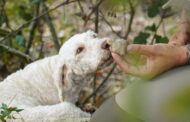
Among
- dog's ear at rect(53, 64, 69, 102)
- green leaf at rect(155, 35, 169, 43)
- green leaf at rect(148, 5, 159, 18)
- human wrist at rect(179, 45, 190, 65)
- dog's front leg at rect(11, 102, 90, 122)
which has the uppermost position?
human wrist at rect(179, 45, 190, 65)

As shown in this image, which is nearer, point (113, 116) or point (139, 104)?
point (139, 104)

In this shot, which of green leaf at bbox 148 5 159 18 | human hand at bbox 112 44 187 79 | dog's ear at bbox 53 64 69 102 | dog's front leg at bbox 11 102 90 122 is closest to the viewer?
human hand at bbox 112 44 187 79

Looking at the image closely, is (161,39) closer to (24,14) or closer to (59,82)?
(59,82)

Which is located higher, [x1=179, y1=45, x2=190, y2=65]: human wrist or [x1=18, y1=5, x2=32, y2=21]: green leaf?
[x1=179, y1=45, x2=190, y2=65]: human wrist

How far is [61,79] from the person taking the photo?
291cm

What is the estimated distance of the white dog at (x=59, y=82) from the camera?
9.08 feet

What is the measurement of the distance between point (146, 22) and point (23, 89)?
3.24m

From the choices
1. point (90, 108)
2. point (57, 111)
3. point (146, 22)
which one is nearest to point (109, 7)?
point (57, 111)

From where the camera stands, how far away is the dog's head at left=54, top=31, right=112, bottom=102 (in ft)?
9.12

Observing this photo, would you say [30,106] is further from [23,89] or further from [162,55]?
[162,55]

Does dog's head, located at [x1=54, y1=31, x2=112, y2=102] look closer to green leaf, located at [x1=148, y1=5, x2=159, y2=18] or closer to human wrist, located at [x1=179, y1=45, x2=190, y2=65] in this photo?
green leaf, located at [x1=148, y1=5, x2=159, y2=18]

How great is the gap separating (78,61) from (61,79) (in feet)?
0.47

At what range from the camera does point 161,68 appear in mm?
1920

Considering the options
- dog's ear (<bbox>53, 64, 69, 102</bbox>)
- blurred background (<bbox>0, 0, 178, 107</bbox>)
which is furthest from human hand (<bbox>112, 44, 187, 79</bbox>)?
blurred background (<bbox>0, 0, 178, 107</bbox>)
